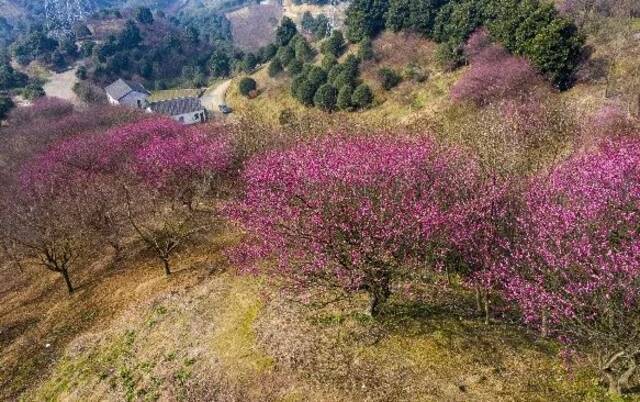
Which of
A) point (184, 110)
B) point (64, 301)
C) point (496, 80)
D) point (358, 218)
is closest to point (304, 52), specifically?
point (184, 110)

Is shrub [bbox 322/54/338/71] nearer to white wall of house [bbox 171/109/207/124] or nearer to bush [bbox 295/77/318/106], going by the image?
bush [bbox 295/77/318/106]

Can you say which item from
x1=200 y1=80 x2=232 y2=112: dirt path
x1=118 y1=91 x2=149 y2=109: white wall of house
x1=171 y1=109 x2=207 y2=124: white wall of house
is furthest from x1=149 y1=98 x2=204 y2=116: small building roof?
x1=118 y1=91 x2=149 y2=109: white wall of house

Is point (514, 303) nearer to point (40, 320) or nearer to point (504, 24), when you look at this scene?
point (40, 320)

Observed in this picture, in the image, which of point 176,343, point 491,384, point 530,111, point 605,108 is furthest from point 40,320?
point 605,108

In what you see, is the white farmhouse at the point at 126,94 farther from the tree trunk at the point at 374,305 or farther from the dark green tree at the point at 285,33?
the tree trunk at the point at 374,305

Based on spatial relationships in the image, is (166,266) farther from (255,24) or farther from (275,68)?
(255,24)
